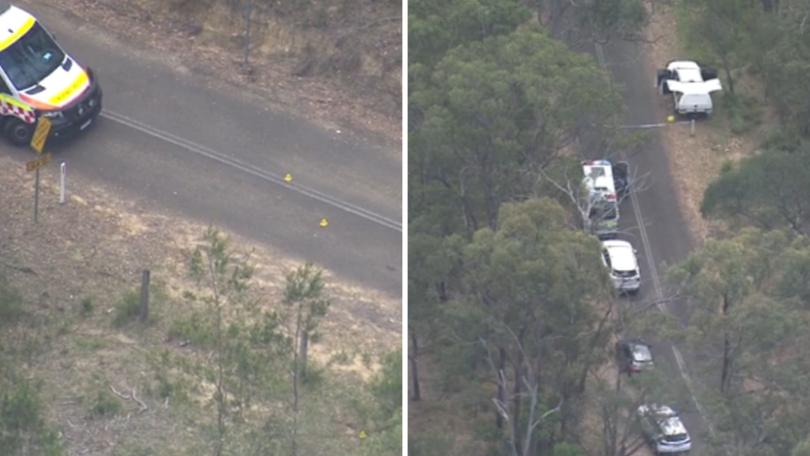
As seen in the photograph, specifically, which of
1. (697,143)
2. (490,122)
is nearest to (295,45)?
(490,122)

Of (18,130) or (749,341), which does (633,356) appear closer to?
(749,341)

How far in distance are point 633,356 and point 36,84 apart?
13312mm

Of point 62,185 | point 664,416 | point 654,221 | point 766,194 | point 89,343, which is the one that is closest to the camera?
point 89,343

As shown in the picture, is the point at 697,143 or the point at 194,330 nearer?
the point at 194,330

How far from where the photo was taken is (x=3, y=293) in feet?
155

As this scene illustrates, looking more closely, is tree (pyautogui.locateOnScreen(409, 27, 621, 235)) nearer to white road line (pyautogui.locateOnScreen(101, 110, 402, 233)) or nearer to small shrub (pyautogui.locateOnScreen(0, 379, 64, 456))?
white road line (pyautogui.locateOnScreen(101, 110, 402, 233))

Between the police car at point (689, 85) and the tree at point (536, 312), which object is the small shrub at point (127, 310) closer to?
the tree at point (536, 312)

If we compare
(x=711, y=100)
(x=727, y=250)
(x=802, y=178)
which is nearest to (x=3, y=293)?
(x=727, y=250)

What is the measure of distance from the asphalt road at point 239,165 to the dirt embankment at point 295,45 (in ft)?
2.12

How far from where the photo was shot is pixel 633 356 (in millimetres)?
54688

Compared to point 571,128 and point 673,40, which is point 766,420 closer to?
point 571,128

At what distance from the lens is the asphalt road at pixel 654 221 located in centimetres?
5353

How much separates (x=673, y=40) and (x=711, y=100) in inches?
117

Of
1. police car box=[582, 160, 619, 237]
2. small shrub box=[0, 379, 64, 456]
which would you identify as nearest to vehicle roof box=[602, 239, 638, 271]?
police car box=[582, 160, 619, 237]
